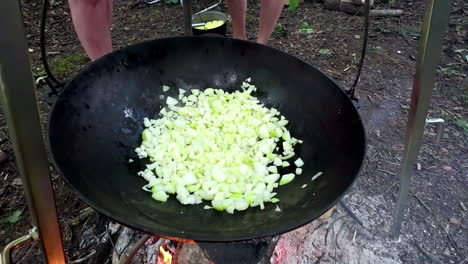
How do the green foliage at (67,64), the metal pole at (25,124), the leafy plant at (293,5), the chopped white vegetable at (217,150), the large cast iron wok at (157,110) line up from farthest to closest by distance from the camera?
1. the leafy plant at (293,5)
2. the green foliage at (67,64)
3. the chopped white vegetable at (217,150)
4. the large cast iron wok at (157,110)
5. the metal pole at (25,124)

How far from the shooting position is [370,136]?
7.80 feet

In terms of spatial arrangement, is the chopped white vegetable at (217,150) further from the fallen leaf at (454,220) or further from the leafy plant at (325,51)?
the leafy plant at (325,51)

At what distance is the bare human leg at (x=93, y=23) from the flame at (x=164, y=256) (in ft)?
3.68

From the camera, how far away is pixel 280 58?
1.76 meters

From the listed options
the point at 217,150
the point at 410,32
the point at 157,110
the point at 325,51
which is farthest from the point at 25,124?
the point at 410,32

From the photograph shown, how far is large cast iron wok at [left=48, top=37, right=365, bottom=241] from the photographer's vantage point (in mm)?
1204

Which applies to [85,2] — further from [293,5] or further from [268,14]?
[293,5]

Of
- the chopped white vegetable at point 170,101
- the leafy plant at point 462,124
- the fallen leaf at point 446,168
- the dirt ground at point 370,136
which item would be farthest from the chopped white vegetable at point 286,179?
the leafy plant at point 462,124

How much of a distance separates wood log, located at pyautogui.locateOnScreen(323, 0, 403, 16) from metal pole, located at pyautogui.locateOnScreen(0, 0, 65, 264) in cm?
341

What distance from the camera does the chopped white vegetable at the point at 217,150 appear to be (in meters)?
1.40

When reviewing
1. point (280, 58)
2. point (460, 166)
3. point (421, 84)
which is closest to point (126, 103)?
point (280, 58)

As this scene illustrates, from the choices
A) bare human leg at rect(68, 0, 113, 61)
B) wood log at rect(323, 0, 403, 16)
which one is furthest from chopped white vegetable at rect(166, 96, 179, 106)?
wood log at rect(323, 0, 403, 16)

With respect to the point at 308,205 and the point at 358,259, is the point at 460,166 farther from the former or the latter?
the point at 308,205

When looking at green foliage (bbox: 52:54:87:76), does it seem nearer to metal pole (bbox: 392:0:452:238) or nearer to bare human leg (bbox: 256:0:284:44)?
bare human leg (bbox: 256:0:284:44)
